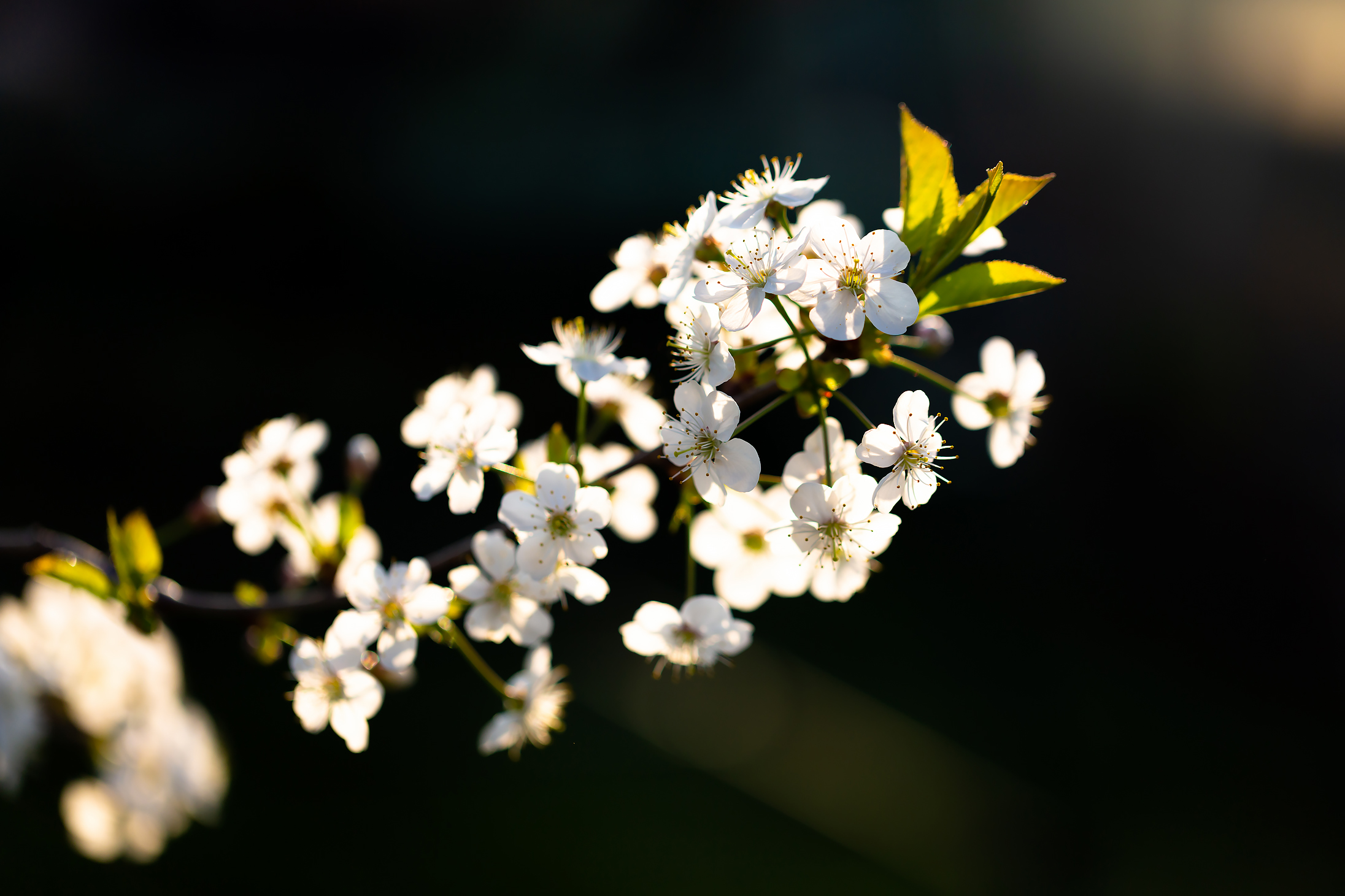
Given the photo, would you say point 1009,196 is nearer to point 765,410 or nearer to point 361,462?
point 765,410

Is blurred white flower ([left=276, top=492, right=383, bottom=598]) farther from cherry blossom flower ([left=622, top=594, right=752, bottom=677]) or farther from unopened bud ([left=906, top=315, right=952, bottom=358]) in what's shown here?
unopened bud ([left=906, top=315, right=952, bottom=358])

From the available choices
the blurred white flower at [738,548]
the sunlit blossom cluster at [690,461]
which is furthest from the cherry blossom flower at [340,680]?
the blurred white flower at [738,548]

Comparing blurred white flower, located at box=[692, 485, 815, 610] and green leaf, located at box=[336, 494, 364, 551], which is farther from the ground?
blurred white flower, located at box=[692, 485, 815, 610]

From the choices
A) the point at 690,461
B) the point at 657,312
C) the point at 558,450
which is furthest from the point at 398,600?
the point at 657,312

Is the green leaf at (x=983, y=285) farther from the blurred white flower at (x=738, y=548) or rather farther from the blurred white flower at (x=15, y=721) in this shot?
the blurred white flower at (x=15, y=721)

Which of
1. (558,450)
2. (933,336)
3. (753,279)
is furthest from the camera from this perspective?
(933,336)

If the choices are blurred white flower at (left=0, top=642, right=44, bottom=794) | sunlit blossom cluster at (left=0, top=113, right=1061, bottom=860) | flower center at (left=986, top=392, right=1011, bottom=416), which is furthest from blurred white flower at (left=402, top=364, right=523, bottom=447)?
blurred white flower at (left=0, top=642, right=44, bottom=794)

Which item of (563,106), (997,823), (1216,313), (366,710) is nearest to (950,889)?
(997,823)
